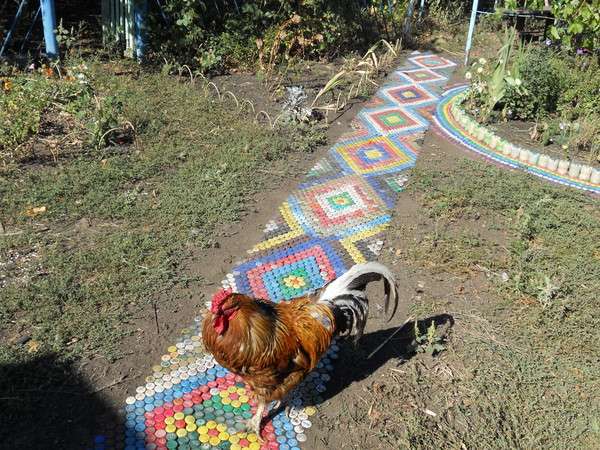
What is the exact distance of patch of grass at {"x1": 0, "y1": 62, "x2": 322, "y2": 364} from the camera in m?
4.16

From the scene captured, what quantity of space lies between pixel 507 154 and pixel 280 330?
537 centimetres

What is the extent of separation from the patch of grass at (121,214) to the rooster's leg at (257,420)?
3.87 ft

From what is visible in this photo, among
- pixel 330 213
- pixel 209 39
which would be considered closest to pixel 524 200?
pixel 330 213

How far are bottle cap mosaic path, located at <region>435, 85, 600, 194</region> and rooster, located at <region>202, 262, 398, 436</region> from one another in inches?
167

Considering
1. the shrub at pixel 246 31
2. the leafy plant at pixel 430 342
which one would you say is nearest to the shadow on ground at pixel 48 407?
the leafy plant at pixel 430 342

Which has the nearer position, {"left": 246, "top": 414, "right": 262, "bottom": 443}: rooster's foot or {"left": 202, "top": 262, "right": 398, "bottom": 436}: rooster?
{"left": 202, "top": 262, "right": 398, "bottom": 436}: rooster

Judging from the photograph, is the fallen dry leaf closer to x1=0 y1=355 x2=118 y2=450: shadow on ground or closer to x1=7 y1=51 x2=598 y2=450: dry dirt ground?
x1=0 y1=355 x2=118 y2=450: shadow on ground

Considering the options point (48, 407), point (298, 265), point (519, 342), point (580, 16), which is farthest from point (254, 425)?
point (580, 16)

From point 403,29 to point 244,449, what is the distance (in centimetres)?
1143

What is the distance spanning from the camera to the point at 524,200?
239 inches

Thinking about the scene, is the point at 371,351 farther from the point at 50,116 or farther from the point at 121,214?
the point at 50,116

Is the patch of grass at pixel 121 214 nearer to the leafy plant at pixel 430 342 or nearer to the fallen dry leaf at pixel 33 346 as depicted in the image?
the fallen dry leaf at pixel 33 346

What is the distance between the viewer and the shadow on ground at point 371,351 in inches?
151

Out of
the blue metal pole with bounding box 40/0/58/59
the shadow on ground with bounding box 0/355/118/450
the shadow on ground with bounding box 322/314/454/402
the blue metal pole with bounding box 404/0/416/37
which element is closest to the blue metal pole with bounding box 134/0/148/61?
the blue metal pole with bounding box 40/0/58/59
